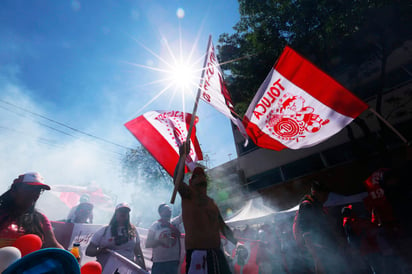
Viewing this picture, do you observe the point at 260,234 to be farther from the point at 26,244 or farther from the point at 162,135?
the point at 26,244

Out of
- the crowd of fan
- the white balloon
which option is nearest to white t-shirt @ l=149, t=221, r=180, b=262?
the crowd of fan

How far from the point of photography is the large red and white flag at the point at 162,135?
404 cm

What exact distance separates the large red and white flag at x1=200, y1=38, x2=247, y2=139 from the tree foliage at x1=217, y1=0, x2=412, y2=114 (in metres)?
8.16

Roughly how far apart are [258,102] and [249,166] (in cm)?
1371

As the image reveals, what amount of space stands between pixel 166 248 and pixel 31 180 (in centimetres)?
280

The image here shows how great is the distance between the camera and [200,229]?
7.77 ft

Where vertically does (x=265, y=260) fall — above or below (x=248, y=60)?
below

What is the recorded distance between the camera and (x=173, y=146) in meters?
4.08

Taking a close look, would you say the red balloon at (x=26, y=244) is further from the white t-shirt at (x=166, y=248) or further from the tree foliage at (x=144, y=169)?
the tree foliage at (x=144, y=169)

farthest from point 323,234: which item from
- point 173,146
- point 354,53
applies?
point 354,53

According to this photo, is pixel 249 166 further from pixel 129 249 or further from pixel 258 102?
pixel 129 249

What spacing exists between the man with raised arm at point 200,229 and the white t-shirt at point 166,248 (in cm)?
198

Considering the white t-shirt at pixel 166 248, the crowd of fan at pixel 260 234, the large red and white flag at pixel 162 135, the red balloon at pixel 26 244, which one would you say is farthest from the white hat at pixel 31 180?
the white t-shirt at pixel 166 248

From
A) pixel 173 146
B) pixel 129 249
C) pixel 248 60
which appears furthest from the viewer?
pixel 248 60
